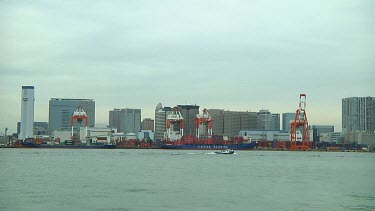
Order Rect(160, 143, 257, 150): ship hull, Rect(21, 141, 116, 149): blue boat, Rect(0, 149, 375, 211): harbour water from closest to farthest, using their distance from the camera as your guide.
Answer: Rect(0, 149, 375, 211): harbour water → Rect(160, 143, 257, 150): ship hull → Rect(21, 141, 116, 149): blue boat

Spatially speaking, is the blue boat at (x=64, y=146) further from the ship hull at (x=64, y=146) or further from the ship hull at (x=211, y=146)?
the ship hull at (x=211, y=146)

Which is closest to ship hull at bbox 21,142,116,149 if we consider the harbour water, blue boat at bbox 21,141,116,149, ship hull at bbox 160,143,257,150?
blue boat at bbox 21,141,116,149

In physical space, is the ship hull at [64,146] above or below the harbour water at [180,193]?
below

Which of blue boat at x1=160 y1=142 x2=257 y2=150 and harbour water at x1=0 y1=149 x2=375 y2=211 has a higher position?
harbour water at x1=0 y1=149 x2=375 y2=211

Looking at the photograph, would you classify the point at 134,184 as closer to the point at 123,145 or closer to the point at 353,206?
the point at 353,206

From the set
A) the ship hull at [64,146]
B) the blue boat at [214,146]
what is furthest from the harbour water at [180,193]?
the ship hull at [64,146]

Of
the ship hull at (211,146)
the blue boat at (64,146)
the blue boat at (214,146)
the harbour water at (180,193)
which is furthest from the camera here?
the blue boat at (64,146)

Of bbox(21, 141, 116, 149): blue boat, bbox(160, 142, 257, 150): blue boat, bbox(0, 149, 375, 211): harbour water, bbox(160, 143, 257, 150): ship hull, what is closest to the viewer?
bbox(0, 149, 375, 211): harbour water

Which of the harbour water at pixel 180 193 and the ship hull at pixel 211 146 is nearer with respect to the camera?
the harbour water at pixel 180 193

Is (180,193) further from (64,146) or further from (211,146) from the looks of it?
(64,146)

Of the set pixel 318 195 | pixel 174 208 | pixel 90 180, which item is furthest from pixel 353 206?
pixel 90 180

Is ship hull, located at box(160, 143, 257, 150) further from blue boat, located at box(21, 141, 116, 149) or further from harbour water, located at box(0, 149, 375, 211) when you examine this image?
harbour water, located at box(0, 149, 375, 211)

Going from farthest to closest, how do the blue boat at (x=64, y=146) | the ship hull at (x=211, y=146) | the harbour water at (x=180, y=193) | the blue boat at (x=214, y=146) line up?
the blue boat at (x=64, y=146) → the blue boat at (x=214, y=146) → the ship hull at (x=211, y=146) → the harbour water at (x=180, y=193)

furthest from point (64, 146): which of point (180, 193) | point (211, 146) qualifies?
point (180, 193)
